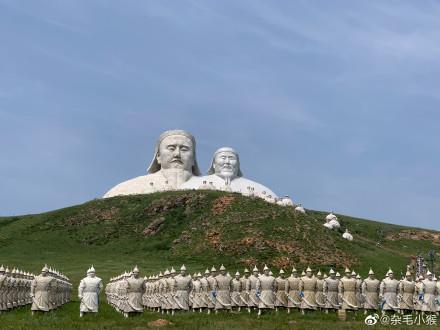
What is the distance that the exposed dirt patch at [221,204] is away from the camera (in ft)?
224

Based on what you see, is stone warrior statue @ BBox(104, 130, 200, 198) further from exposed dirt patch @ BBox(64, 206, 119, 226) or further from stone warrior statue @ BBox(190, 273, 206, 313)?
stone warrior statue @ BBox(190, 273, 206, 313)

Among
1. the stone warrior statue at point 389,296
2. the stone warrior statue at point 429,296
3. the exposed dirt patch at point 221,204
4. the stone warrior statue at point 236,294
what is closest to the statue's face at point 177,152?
the exposed dirt patch at point 221,204

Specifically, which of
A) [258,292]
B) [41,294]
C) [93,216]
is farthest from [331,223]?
[41,294]

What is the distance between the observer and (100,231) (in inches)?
2746

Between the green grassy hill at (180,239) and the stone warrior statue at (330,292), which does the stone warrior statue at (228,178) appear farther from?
the stone warrior statue at (330,292)

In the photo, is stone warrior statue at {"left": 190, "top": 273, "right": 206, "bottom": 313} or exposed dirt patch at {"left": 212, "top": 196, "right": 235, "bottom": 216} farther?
exposed dirt patch at {"left": 212, "top": 196, "right": 235, "bottom": 216}

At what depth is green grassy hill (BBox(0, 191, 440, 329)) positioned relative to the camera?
55.8 meters

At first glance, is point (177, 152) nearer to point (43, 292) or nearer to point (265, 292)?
point (265, 292)

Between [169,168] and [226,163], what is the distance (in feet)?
19.1

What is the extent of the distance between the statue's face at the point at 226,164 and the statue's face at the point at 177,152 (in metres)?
2.94

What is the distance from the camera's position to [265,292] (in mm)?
29734

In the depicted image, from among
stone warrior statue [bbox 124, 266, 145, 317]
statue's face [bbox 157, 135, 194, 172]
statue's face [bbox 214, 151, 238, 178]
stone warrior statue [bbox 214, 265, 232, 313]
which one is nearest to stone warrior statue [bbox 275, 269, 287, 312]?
stone warrior statue [bbox 214, 265, 232, 313]

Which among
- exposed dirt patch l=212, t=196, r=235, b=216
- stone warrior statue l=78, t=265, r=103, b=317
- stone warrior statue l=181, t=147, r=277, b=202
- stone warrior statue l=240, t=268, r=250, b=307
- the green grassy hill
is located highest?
stone warrior statue l=181, t=147, r=277, b=202

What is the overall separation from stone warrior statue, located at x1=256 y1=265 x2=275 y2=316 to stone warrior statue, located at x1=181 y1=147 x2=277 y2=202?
50.5m
